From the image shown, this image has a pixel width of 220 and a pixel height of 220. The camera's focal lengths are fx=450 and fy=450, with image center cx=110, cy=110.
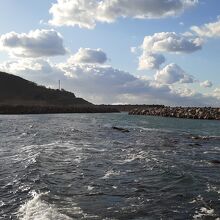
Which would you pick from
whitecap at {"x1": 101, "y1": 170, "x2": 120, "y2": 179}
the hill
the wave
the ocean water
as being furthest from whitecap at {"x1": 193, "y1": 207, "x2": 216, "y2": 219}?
the hill

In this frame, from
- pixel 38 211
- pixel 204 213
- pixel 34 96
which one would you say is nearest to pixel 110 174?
pixel 38 211

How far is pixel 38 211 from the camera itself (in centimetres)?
1380

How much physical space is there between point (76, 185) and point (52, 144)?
15.3 m

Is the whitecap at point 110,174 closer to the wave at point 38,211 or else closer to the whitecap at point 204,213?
the wave at point 38,211

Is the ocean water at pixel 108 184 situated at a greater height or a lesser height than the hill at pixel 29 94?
lesser

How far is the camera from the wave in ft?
43.2

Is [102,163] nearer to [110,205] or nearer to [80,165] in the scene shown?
[80,165]

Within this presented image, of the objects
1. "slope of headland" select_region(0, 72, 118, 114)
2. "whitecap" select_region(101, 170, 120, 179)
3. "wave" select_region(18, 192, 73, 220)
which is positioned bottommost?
"wave" select_region(18, 192, 73, 220)

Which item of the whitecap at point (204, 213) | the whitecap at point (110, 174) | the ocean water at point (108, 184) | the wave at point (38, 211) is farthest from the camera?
the whitecap at point (110, 174)

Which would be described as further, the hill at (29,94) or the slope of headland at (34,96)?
the hill at (29,94)

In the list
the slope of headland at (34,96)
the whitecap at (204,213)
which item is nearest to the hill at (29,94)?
the slope of headland at (34,96)

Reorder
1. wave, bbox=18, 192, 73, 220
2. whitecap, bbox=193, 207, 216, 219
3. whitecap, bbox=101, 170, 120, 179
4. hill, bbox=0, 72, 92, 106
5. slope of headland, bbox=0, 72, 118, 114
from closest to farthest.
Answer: wave, bbox=18, 192, 73, 220 < whitecap, bbox=193, 207, 216, 219 < whitecap, bbox=101, 170, 120, 179 < slope of headland, bbox=0, 72, 118, 114 < hill, bbox=0, 72, 92, 106

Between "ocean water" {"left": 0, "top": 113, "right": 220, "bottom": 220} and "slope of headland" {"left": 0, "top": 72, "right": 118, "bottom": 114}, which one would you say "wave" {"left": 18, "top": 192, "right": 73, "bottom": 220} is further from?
"slope of headland" {"left": 0, "top": 72, "right": 118, "bottom": 114}

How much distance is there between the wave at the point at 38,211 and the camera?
13162mm
